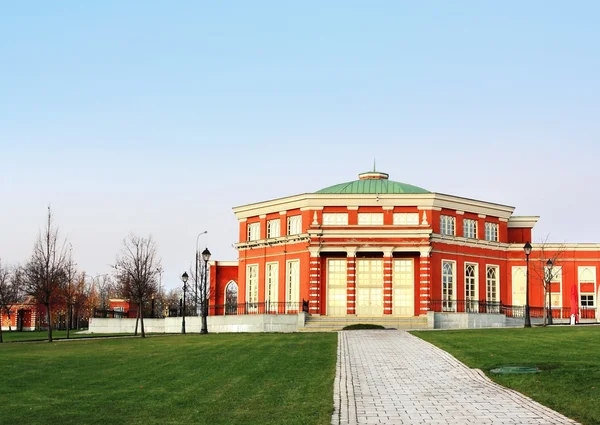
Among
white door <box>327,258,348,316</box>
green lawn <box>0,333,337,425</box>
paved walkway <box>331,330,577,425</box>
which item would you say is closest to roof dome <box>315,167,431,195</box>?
white door <box>327,258,348,316</box>

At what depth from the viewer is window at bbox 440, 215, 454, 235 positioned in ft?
195

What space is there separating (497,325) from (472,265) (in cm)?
755

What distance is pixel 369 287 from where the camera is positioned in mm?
Answer: 57469

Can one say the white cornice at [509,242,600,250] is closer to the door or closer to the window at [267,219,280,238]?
the door

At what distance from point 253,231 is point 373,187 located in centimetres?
1033

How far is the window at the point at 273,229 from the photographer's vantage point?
62656 millimetres

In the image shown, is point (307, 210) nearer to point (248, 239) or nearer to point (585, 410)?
point (248, 239)

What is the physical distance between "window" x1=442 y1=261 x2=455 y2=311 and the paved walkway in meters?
30.3

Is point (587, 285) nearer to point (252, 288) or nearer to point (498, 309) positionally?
point (498, 309)

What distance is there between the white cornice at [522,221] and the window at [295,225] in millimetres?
18771

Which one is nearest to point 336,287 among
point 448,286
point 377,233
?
point 377,233

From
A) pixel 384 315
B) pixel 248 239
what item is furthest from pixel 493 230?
pixel 248 239

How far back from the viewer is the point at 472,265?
200ft

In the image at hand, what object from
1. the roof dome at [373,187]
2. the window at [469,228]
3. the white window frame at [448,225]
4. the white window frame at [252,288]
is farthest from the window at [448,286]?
the white window frame at [252,288]
